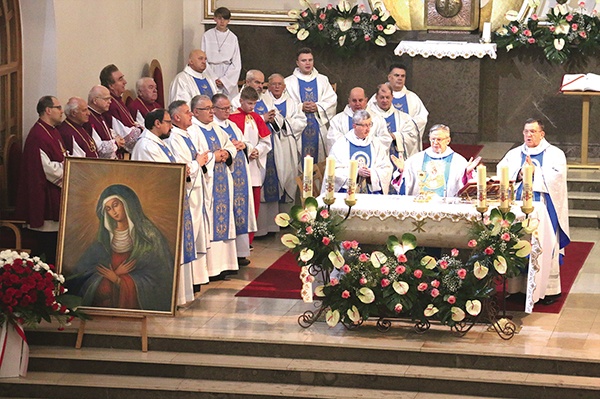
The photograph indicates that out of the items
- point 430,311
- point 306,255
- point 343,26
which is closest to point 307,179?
point 306,255

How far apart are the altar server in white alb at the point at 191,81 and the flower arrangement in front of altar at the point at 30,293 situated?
4.87 meters

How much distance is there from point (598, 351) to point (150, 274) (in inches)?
124

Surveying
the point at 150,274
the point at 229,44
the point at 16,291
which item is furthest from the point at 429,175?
the point at 229,44

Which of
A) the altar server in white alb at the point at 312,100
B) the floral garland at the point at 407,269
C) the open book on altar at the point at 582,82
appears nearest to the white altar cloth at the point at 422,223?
the floral garland at the point at 407,269

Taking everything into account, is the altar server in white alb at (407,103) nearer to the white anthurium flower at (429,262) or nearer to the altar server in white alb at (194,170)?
the altar server in white alb at (194,170)

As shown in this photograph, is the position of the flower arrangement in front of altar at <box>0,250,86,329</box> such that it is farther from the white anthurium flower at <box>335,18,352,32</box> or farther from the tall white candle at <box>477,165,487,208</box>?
the white anthurium flower at <box>335,18,352,32</box>

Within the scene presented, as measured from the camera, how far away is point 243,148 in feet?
37.5

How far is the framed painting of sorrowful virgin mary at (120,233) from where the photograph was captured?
30.1 feet

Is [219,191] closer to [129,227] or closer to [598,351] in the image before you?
[129,227]

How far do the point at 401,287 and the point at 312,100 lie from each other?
515cm

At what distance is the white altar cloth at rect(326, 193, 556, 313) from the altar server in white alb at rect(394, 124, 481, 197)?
718 mm

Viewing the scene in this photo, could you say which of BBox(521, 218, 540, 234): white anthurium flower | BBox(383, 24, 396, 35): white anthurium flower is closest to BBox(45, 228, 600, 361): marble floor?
BBox(521, 218, 540, 234): white anthurium flower

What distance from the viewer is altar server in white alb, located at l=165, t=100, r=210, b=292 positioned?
33.9 ft

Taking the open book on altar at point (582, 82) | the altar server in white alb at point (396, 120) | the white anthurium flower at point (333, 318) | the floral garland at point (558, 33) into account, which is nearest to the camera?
the white anthurium flower at point (333, 318)
